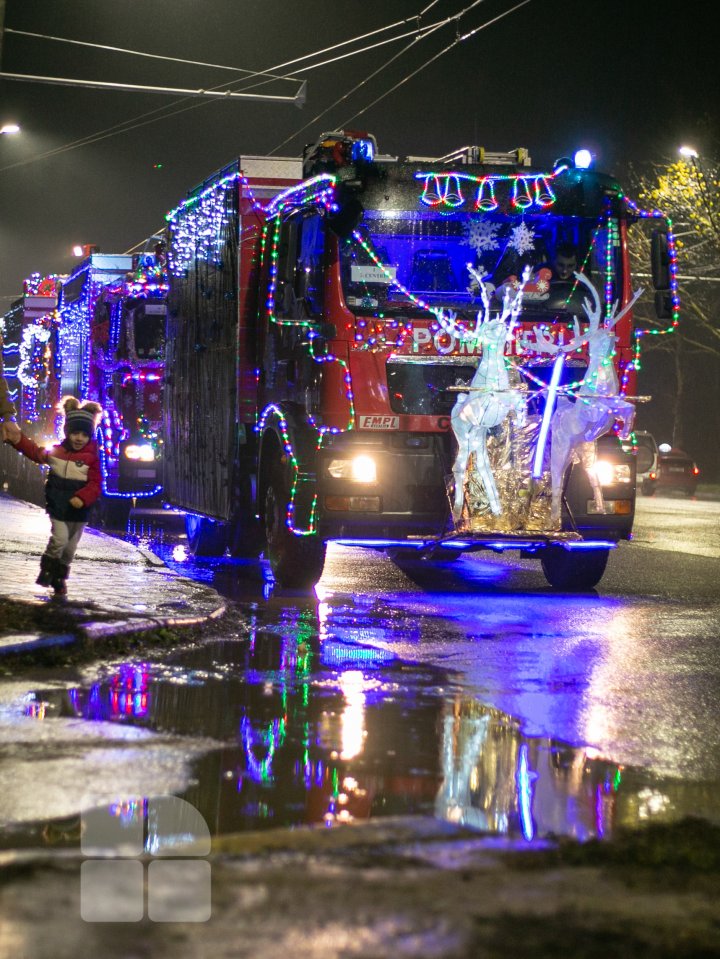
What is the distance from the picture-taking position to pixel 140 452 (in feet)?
69.2

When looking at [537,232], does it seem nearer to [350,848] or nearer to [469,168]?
[469,168]

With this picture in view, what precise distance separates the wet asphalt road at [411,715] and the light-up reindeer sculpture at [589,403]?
1.13 metres

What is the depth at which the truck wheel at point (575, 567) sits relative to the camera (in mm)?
13883

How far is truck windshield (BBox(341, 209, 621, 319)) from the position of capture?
1266 cm

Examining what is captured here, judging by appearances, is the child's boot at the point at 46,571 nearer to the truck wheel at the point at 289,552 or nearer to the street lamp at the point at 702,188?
the truck wheel at the point at 289,552

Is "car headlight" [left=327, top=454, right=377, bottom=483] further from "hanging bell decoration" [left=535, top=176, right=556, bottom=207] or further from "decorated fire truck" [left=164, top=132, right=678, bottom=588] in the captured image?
"hanging bell decoration" [left=535, top=176, right=556, bottom=207]

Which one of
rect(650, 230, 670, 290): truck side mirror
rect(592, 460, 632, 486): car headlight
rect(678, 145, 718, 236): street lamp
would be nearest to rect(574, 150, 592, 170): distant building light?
rect(650, 230, 670, 290): truck side mirror

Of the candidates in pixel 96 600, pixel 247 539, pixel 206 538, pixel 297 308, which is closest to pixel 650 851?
A: pixel 96 600

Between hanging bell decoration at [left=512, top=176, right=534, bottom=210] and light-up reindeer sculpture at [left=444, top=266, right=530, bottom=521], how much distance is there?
717mm

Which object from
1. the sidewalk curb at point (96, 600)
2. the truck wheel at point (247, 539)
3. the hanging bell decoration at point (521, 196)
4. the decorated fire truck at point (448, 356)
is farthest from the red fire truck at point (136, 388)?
the hanging bell decoration at point (521, 196)

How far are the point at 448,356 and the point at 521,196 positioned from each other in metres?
1.55

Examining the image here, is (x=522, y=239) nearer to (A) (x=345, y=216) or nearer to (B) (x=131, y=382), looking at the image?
(A) (x=345, y=216)

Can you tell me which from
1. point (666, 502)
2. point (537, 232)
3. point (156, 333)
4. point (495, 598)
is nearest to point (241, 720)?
point (495, 598)

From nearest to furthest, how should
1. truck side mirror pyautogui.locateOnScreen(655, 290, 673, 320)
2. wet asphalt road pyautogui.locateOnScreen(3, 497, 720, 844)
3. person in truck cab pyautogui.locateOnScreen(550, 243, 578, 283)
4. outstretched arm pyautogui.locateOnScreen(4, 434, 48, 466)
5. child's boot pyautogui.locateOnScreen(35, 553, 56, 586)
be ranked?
1. wet asphalt road pyautogui.locateOnScreen(3, 497, 720, 844)
2. outstretched arm pyautogui.locateOnScreen(4, 434, 48, 466)
3. child's boot pyautogui.locateOnScreen(35, 553, 56, 586)
4. person in truck cab pyautogui.locateOnScreen(550, 243, 578, 283)
5. truck side mirror pyautogui.locateOnScreen(655, 290, 673, 320)
